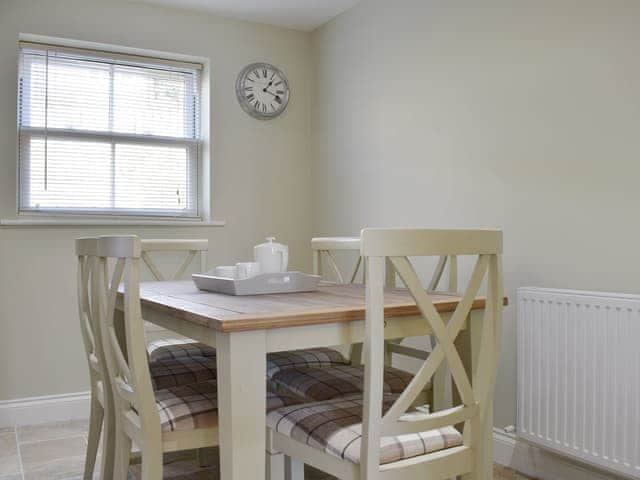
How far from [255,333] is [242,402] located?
16cm

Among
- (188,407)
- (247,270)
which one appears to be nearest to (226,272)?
(247,270)

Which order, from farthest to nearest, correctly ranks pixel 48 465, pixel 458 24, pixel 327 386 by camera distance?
pixel 458 24
pixel 48 465
pixel 327 386

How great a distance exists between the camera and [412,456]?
1.42 meters

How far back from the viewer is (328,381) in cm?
200

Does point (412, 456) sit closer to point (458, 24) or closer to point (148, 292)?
point (148, 292)

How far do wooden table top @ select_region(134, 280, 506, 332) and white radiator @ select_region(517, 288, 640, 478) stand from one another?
20.5 inches

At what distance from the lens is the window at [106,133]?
3316mm

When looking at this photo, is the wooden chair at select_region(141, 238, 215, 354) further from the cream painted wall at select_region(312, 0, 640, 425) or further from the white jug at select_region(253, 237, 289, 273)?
the cream painted wall at select_region(312, 0, 640, 425)

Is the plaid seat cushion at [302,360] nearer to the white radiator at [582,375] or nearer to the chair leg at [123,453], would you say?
the chair leg at [123,453]

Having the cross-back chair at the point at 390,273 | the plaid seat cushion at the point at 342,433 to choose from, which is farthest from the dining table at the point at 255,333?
the cross-back chair at the point at 390,273

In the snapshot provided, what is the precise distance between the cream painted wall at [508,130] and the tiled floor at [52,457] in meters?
0.99

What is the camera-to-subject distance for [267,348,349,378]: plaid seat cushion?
227 centimetres

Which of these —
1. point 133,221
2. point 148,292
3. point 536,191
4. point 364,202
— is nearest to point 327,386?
point 148,292

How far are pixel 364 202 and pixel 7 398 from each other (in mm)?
2207
